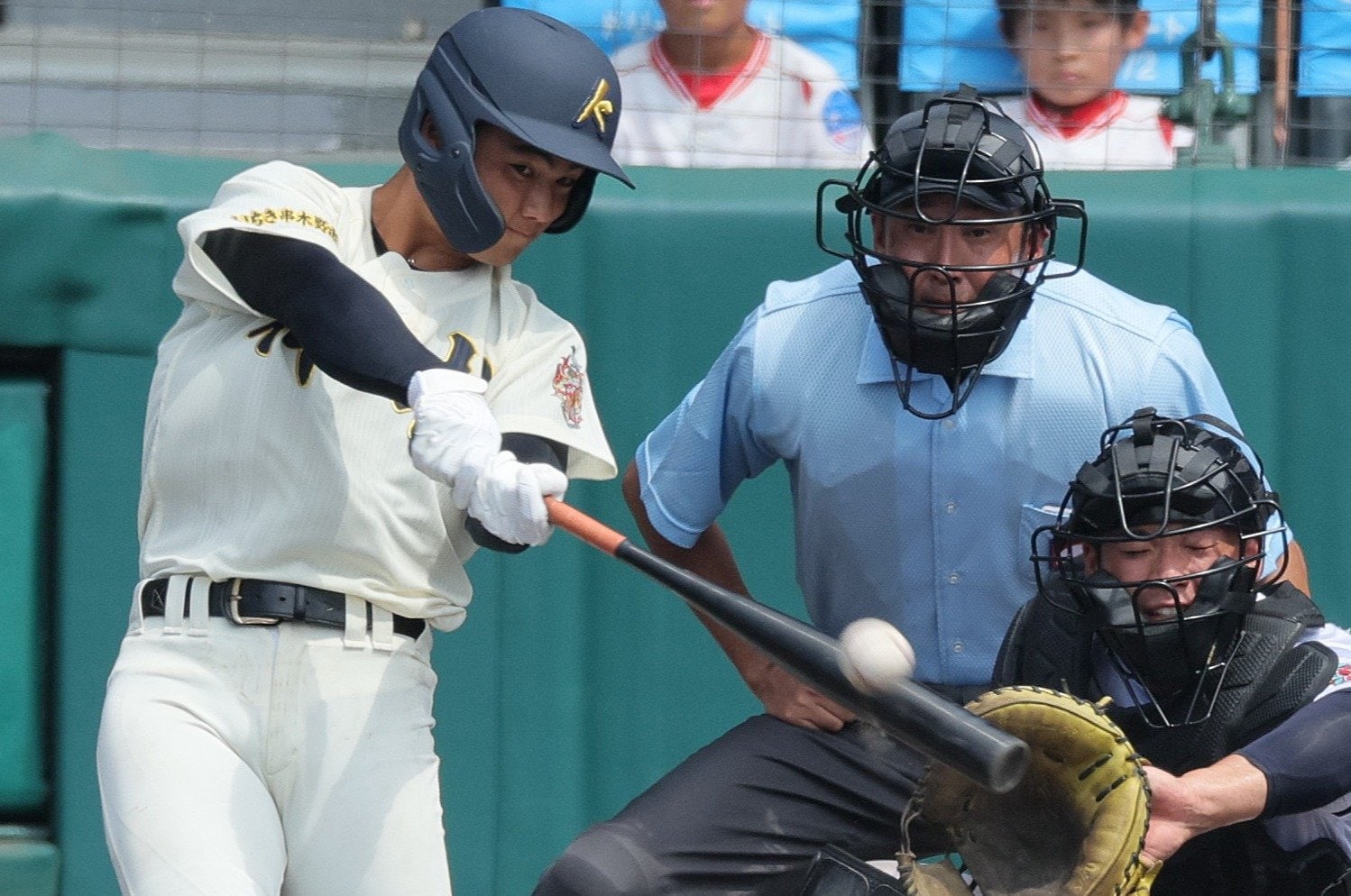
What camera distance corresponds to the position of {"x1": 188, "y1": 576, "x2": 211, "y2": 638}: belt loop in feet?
9.68

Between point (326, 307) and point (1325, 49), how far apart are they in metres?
2.67

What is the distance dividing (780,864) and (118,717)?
110 cm

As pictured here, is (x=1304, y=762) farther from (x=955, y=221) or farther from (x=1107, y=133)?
(x=1107, y=133)

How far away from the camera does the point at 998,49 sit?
183 inches

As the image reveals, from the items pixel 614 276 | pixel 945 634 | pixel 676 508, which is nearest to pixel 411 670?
pixel 676 508

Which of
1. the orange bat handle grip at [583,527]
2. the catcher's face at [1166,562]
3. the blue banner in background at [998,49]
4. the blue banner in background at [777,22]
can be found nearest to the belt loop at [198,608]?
the orange bat handle grip at [583,527]

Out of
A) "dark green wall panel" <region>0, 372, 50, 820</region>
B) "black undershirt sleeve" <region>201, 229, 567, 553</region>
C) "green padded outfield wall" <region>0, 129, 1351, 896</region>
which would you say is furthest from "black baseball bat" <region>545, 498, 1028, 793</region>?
"dark green wall panel" <region>0, 372, 50, 820</region>

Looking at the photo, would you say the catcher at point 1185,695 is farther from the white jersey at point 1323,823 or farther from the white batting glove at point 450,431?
the white batting glove at point 450,431

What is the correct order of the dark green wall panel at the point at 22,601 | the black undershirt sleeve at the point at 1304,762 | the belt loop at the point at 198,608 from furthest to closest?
the dark green wall panel at the point at 22,601
the belt loop at the point at 198,608
the black undershirt sleeve at the point at 1304,762

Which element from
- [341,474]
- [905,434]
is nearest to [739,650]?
[905,434]

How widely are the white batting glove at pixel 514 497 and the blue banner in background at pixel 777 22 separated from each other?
1.91 m

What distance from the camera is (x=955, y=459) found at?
338 centimetres

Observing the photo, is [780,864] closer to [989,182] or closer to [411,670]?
[411,670]

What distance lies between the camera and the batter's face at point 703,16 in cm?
457
